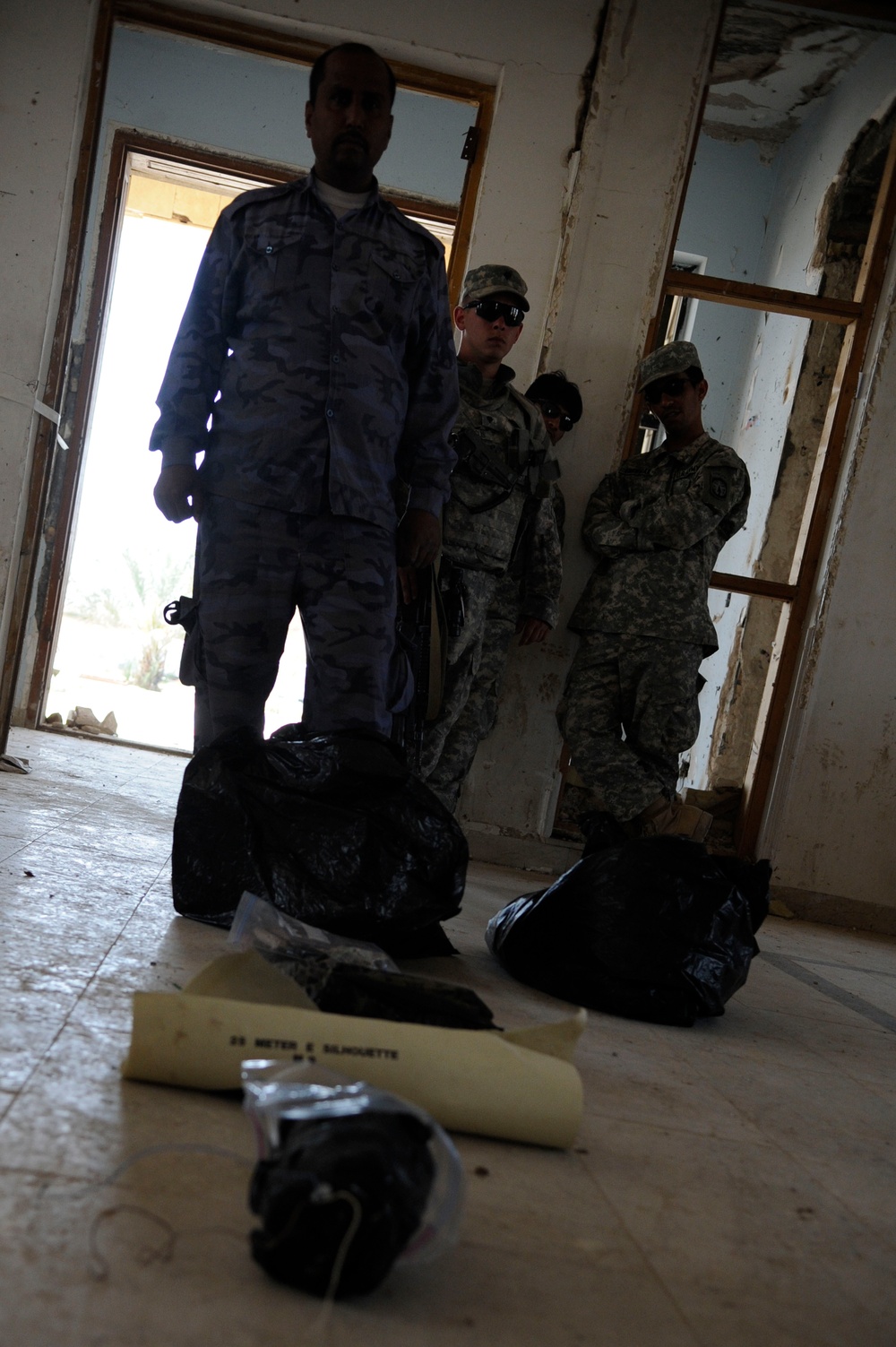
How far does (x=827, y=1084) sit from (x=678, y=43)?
3.41m

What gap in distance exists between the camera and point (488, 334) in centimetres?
331

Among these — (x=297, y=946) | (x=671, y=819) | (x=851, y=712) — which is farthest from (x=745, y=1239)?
(x=851, y=712)

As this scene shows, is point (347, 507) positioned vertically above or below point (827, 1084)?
above

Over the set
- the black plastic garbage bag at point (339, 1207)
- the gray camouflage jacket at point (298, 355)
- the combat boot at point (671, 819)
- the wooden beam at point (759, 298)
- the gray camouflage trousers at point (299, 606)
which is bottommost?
the combat boot at point (671, 819)

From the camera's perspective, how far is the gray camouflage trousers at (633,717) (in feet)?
11.5

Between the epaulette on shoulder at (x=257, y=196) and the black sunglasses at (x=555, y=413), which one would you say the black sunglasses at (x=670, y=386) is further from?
the epaulette on shoulder at (x=257, y=196)

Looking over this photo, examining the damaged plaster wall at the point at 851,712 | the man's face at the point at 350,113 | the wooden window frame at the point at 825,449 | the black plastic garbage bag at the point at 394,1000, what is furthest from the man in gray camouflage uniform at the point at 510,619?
the black plastic garbage bag at the point at 394,1000

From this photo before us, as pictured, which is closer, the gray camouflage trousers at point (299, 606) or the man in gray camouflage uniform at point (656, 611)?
the gray camouflage trousers at point (299, 606)

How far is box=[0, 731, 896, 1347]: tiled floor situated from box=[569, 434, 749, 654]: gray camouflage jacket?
178cm

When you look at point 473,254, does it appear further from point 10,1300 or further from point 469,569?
point 10,1300

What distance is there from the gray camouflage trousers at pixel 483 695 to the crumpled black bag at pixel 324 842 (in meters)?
1.39

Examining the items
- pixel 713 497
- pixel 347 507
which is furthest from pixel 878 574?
pixel 347 507

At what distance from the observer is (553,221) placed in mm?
3719

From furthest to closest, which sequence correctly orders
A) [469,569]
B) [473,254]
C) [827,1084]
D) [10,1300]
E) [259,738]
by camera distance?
[473,254] < [469,569] < [259,738] < [827,1084] < [10,1300]
